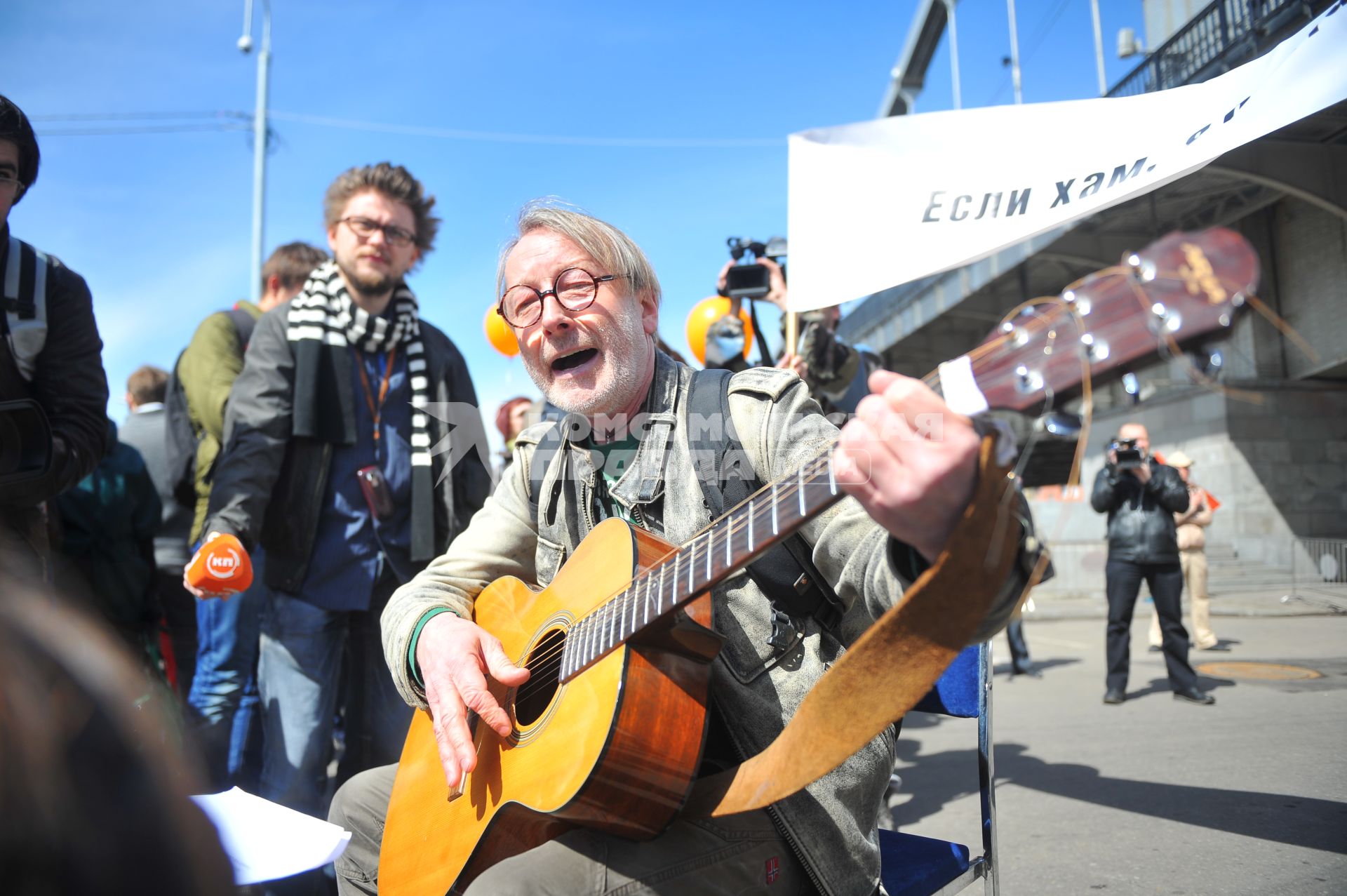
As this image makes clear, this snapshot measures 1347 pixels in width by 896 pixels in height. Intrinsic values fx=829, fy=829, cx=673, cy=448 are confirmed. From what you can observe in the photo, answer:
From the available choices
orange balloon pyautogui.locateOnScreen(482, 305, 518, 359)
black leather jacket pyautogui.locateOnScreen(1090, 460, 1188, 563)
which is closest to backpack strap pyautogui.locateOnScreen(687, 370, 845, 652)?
orange balloon pyautogui.locateOnScreen(482, 305, 518, 359)

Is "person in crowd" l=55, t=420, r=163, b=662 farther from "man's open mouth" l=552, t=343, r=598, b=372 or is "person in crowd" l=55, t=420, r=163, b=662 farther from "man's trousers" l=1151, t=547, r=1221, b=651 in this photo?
"man's trousers" l=1151, t=547, r=1221, b=651

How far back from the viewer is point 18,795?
0.93 metres

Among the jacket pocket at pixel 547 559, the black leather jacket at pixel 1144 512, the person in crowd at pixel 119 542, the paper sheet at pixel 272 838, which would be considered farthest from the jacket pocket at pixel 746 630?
the black leather jacket at pixel 1144 512

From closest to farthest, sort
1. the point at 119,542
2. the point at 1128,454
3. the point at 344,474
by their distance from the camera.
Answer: the point at 344,474
the point at 119,542
the point at 1128,454

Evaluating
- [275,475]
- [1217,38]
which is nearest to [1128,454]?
[1217,38]

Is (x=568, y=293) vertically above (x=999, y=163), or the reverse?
(x=999, y=163)

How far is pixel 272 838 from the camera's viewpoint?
5.88ft

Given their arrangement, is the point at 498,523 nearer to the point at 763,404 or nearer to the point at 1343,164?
the point at 763,404

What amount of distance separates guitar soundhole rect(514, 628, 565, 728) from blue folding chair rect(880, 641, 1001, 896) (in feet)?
2.47

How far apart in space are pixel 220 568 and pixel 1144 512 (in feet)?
19.9

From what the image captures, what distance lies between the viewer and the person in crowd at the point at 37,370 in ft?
7.20

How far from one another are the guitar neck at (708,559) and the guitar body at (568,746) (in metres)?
0.04

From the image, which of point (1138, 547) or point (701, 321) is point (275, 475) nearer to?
point (701, 321)

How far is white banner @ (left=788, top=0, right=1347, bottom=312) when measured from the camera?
2049 millimetres
